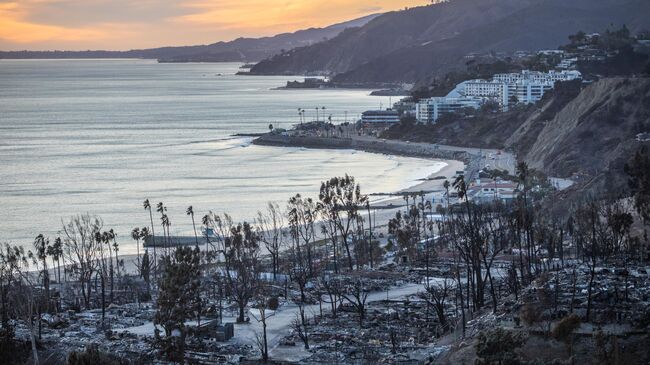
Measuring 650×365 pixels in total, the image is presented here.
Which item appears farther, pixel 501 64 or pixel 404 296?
pixel 501 64

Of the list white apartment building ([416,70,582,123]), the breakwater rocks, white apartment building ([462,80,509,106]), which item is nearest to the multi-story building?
white apartment building ([416,70,582,123])

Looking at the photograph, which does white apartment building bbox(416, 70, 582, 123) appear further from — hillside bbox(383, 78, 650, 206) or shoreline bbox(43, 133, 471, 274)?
hillside bbox(383, 78, 650, 206)

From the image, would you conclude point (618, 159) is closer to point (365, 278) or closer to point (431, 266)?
point (431, 266)

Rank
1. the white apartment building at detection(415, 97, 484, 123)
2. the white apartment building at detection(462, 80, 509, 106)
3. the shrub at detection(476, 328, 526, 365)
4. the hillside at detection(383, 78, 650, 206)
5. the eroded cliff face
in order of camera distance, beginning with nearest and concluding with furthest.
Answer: the shrub at detection(476, 328, 526, 365), the hillside at detection(383, 78, 650, 206), the eroded cliff face, the white apartment building at detection(415, 97, 484, 123), the white apartment building at detection(462, 80, 509, 106)

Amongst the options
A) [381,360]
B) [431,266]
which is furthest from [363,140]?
[381,360]

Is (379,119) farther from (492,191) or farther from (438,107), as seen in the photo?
(492,191)

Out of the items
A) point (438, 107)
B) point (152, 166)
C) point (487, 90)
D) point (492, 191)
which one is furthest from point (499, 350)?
point (487, 90)

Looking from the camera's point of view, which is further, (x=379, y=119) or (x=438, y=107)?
Result: (x=379, y=119)
